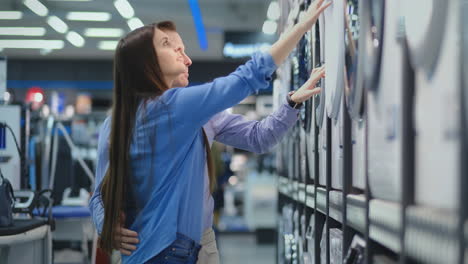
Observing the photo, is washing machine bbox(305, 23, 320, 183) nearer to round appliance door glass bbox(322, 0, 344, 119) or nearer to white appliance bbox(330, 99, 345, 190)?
round appliance door glass bbox(322, 0, 344, 119)

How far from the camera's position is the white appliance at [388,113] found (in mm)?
1276

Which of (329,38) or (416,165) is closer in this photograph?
(416,165)

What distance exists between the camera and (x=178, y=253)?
188 centimetres

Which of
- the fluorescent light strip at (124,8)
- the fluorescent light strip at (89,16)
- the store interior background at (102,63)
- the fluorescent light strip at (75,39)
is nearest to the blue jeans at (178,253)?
the store interior background at (102,63)

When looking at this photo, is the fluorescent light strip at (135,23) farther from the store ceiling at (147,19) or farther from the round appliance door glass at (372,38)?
the round appliance door glass at (372,38)

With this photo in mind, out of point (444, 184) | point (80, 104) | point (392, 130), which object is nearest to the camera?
point (444, 184)

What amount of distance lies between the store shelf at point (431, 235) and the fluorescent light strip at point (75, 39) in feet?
38.7

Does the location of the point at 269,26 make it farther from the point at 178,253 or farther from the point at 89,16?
the point at 178,253

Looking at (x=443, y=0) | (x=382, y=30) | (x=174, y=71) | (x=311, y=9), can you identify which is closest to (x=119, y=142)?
(x=174, y=71)

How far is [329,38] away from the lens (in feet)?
7.45

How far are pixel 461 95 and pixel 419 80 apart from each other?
0.28m

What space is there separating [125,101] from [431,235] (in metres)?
1.17

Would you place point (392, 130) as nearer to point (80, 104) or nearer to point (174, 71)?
point (174, 71)

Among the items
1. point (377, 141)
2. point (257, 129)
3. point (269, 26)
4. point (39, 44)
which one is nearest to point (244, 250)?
point (269, 26)
